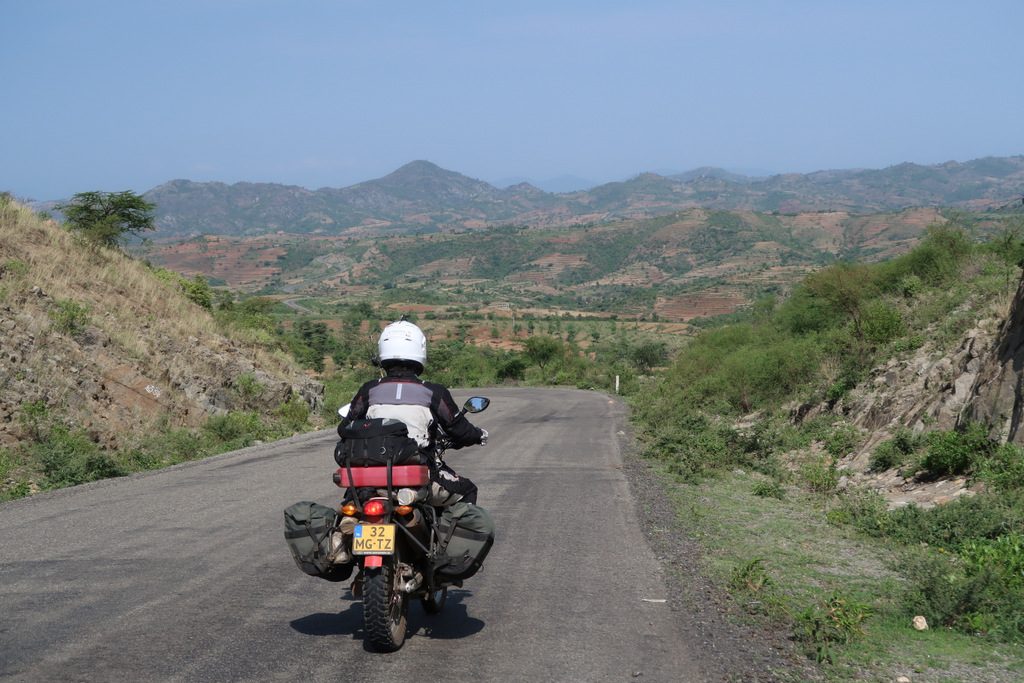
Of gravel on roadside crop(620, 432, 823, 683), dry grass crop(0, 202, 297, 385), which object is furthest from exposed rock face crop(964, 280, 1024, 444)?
dry grass crop(0, 202, 297, 385)

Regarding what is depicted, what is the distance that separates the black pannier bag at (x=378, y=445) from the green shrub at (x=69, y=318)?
16255 millimetres

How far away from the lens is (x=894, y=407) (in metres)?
17.0

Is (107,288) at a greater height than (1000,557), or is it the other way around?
(107,288)

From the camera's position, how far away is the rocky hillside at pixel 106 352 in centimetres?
1728

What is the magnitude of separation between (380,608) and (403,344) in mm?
1856

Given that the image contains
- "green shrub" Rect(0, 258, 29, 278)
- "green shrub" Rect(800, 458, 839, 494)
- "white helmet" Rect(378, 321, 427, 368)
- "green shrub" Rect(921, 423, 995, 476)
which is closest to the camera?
"white helmet" Rect(378, 321, 427, 368)

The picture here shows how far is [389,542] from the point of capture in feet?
18.1

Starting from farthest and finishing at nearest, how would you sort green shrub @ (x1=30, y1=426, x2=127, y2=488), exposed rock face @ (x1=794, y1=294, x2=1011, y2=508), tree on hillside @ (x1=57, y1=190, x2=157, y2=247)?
tree on hillside @ (x1=57, y1=190, x2=157, y2=247) < green shrub @ (x1=30, y1=426, x2=127, y2=488) < exposed rock face @ (x1=794, y1=294, x2=1011, y2=508)

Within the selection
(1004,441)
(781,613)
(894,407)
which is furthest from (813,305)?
(781,613)

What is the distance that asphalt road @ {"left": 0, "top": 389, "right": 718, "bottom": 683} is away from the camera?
214 inches

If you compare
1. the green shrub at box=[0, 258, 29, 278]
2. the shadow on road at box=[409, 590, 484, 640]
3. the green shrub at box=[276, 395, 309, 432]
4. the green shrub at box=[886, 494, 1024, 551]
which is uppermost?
the green shrub at box=[0, 258, 29, 278]

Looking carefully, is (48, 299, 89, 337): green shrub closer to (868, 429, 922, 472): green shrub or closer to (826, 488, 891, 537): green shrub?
(826, 488, 891, 537): green shrub

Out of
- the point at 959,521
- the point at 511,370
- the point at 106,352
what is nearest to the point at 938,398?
the point at 959,521

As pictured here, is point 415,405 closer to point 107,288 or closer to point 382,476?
point 382,476
